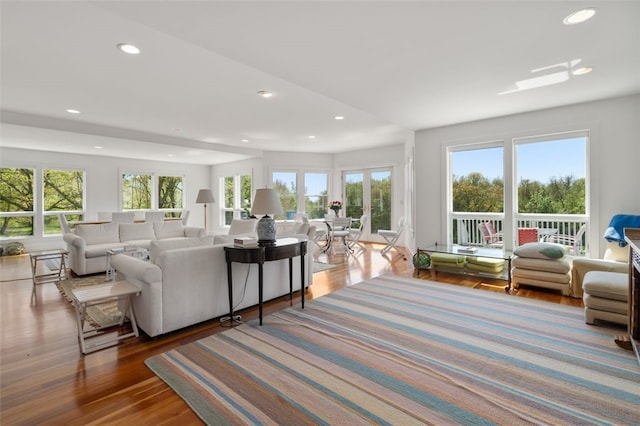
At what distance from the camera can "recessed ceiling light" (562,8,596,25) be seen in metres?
2.09

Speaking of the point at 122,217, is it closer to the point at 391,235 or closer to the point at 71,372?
the point at 71,372

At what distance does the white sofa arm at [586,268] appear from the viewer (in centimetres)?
328

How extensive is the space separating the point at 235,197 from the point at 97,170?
3.70 m

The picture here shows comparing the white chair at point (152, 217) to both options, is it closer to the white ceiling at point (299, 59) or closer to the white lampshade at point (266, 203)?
the white ceiling at point (299, 59)

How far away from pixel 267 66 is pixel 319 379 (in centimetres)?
269

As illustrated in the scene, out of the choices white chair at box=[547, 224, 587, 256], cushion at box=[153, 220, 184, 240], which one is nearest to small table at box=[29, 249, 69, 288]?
cushion at box=[153, 220, 184, 240]

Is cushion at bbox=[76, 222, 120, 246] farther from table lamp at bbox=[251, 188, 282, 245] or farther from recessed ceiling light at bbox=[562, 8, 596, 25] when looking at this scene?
recessed ceiling light at bbox=[562, 8, 596, 25]

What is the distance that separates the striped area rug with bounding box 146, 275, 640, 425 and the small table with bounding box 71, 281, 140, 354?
1.98 ft

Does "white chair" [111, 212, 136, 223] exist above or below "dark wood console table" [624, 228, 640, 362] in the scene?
above

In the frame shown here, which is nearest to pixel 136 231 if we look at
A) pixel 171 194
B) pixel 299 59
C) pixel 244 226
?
pixel 244 226

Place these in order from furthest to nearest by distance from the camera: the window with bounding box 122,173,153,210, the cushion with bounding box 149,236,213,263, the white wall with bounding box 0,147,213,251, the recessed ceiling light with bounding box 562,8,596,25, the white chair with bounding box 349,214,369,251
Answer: the window with bounding box 122,173,153,210 → the white wall with bounding box 0,147,213,251 → the white chair with bounding box 349,214,369,251 → the cushion with bounding box 149,236,213,263 → the recessed ceiling light with bounding box 562,8,596,25

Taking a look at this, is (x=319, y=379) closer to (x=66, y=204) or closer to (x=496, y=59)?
(x=496, y=59)

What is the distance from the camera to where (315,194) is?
357 inches

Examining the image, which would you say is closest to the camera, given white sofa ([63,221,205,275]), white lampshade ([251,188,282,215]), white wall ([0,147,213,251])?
white lampshade ([251,188,282,215])
